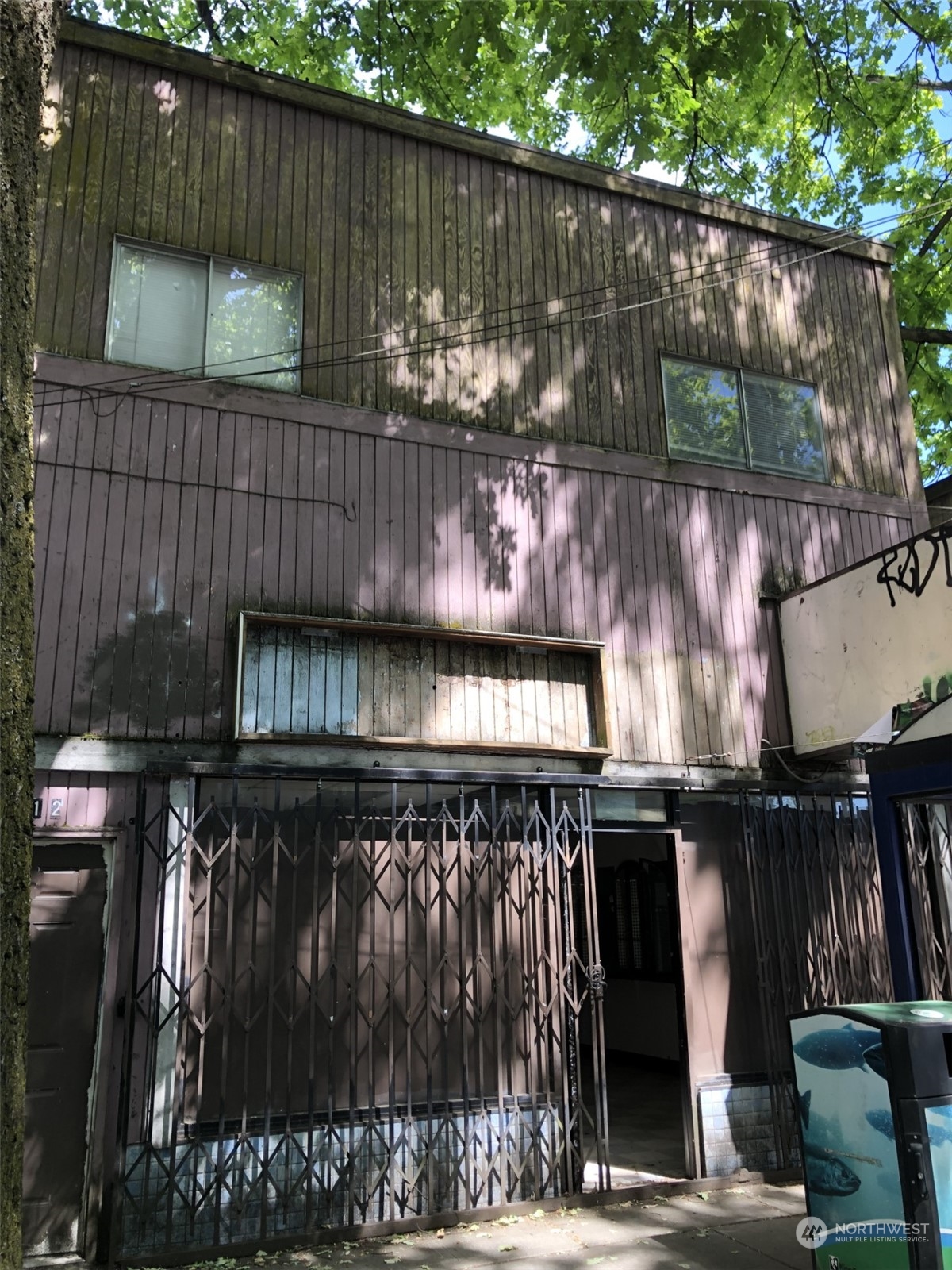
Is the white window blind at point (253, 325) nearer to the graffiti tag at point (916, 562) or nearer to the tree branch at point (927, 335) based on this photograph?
the graffiti tag at point (916, 562)

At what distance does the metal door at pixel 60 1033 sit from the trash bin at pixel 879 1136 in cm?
443

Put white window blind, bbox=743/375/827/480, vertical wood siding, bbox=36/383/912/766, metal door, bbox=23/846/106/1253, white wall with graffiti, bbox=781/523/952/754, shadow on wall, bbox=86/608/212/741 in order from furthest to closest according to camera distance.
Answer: white window blind, bbox=743/375/827/480 → white wall with graffiti, bbox=781/523/952/754 → vertical wood siding, bbox=36/383/912/766 → shadow on wall, bbox=86/608/212/741 → metal door, bbox=23/846/106/1253

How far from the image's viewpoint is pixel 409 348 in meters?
8.48

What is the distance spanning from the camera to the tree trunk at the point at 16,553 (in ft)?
9.59

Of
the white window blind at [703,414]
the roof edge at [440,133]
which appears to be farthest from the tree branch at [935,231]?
the white window blind at [703,414]

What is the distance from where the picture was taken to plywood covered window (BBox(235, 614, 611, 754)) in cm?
729

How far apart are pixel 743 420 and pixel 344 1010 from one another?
6905 mm

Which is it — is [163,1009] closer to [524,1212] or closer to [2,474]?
[524,1212]

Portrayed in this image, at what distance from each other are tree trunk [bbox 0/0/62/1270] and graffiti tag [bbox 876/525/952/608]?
6809mm

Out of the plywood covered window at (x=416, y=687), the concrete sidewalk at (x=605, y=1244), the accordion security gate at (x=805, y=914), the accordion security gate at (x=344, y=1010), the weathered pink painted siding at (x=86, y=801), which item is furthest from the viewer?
the accordion security gate at (x=805, y=914)

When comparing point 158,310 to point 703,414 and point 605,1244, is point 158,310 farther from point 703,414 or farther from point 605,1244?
point 605,1244

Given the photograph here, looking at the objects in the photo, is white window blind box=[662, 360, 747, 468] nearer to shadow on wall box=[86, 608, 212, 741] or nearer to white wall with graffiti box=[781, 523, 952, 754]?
white wall with graffiti box=[781, 523, 952, 754]

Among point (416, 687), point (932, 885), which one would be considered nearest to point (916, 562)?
point (932, 885)

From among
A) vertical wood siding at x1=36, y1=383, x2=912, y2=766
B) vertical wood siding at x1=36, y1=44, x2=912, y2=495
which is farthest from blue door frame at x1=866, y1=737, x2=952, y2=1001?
vertical wood siding at x1=36, y1=44, x2=912, y2=495
